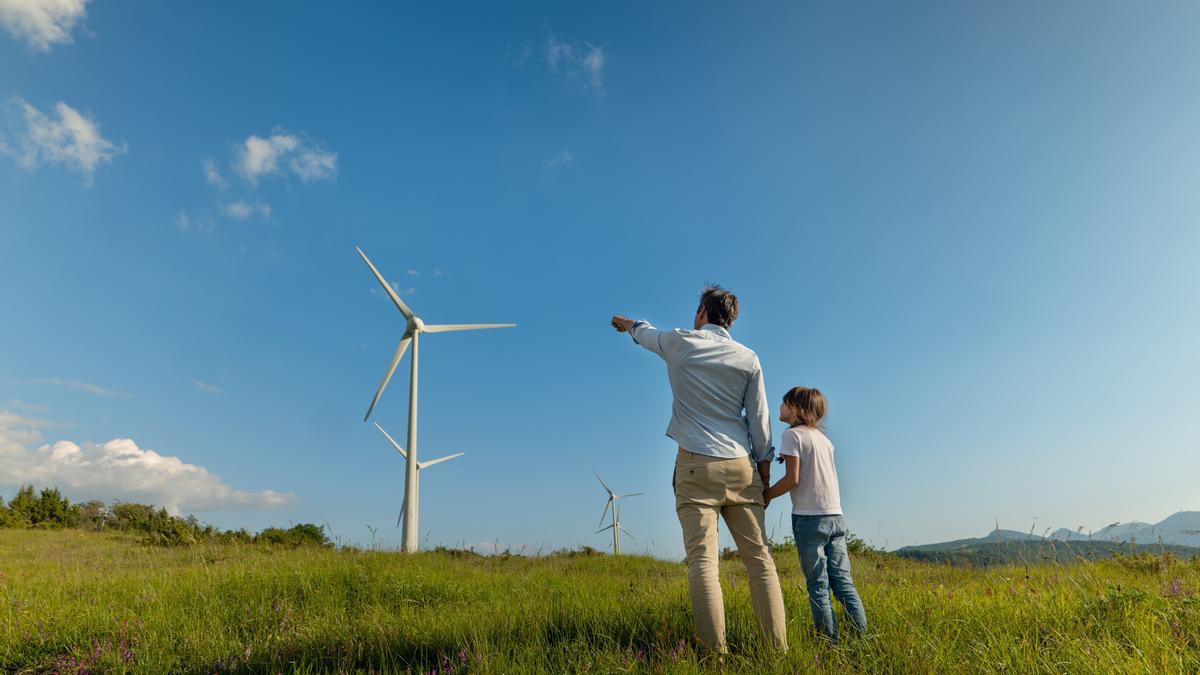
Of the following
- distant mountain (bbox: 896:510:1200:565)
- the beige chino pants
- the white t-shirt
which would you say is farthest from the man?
distant mountain (bbox: 896:510:1200:565)

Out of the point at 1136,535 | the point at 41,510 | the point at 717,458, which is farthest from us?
the point at 41,510

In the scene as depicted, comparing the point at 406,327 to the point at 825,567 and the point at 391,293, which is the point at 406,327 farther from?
the point at 825,567

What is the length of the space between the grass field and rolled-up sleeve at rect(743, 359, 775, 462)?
3.97 ft

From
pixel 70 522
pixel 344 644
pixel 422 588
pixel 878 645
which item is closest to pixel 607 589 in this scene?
pixel 422 588

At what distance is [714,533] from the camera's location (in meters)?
4.54

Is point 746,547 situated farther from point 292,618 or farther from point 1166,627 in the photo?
point 292,618

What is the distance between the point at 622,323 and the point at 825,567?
2.30 meters

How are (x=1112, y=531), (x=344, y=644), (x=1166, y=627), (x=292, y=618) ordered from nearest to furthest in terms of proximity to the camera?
(x=1166, y=627) → (x=344, y=644) → (x=292, y=618) → (x=1112, y=531)

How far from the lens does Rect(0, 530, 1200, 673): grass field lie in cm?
411

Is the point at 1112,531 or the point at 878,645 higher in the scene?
the point at 1112,531

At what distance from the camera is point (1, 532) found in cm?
2164

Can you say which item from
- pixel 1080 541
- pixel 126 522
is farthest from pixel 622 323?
pixel 126 522

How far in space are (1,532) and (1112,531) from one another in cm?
2876

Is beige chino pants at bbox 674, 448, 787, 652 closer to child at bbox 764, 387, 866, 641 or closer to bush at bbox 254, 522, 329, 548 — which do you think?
child at bbox 764, 387, 866, 641
